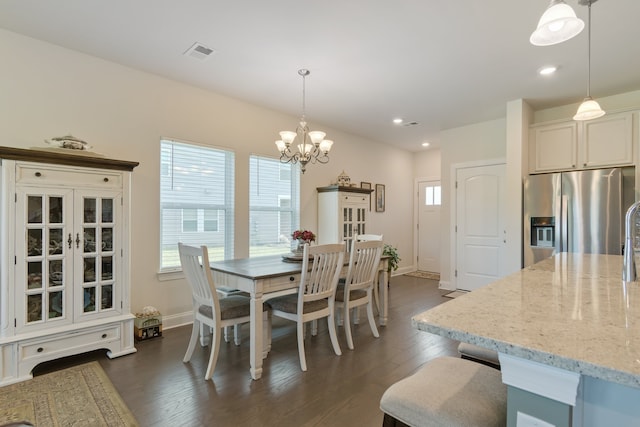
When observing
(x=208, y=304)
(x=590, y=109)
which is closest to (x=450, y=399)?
(x=208, y=304)

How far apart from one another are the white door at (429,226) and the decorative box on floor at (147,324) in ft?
17.6

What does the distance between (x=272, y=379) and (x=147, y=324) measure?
1.53 metres

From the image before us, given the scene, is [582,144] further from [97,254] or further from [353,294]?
[97,254]

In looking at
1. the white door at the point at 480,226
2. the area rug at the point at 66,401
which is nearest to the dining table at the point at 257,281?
the area rug at the point at 66,401

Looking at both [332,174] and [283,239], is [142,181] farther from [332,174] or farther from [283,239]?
[332,174]

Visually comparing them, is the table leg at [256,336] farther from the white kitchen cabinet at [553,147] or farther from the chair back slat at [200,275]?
the white kitchen cabinet at [553,147]

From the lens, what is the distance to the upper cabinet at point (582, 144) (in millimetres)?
3666

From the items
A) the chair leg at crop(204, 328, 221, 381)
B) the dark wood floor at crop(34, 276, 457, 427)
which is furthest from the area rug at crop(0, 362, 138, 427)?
the chair leg at crop(204, 328, 221, 381)

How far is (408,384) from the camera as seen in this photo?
1196 mm

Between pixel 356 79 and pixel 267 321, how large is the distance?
2.61 m

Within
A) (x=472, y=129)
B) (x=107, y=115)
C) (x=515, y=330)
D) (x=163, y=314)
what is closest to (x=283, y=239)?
(x=163, y=314)

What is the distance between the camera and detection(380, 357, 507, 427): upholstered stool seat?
0.99 metres

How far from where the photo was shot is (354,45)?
280 cm

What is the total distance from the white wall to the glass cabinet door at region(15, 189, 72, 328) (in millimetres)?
669
